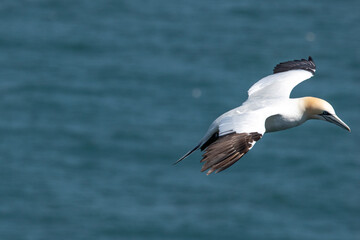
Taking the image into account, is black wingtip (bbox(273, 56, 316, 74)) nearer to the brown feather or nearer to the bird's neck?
the bird's neck

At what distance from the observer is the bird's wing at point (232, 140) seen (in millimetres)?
10445

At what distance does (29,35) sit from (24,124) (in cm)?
1338

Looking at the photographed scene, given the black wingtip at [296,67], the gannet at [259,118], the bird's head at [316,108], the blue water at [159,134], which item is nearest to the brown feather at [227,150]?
the gannet at [259,118]

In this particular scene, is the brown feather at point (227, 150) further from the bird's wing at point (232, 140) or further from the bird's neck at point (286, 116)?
the bird's neck at point (286, 116)

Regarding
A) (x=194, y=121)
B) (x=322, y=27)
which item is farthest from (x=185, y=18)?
(x=194, y=121)

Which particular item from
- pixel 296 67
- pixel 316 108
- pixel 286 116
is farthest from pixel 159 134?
pixel 286 116

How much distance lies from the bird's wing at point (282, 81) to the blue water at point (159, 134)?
2455 centimetres

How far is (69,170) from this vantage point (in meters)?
44.1

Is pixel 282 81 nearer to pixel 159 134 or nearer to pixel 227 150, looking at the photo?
pixel 227 150

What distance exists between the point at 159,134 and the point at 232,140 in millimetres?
33823

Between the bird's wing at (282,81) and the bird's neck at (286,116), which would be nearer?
the bird's neck at (286,116)

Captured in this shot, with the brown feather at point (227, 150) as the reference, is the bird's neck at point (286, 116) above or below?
A: above

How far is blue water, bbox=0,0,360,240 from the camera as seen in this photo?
41.0 meters

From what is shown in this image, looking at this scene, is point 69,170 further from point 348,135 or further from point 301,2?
point 301,2
